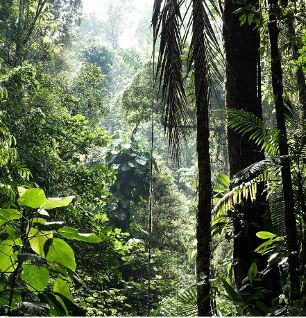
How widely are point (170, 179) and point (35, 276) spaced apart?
10425 millimetres

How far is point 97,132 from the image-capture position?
6.17 metres

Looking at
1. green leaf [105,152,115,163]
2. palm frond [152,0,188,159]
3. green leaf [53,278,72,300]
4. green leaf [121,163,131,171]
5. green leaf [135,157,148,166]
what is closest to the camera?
green leaf [53,278,72,300]

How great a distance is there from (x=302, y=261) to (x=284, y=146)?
0.61 m

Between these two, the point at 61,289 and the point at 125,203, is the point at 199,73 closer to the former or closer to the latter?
the point at 61,289

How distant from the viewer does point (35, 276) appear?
2.81 feet

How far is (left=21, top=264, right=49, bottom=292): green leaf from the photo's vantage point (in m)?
0.85

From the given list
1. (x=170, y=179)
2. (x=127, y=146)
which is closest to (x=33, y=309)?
(x=127, y=146)

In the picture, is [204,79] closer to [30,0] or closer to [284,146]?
[284,146]

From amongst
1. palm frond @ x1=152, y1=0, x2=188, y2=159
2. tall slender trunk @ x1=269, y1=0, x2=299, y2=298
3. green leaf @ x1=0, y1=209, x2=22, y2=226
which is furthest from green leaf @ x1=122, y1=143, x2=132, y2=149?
green leaf @ x1=0, y1=209, x2=22, y2=226

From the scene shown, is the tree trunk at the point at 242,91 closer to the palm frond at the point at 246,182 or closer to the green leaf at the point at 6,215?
the palm frond at the point at 246,182

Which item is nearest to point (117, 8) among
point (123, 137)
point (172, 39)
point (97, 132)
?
point (123, 137)

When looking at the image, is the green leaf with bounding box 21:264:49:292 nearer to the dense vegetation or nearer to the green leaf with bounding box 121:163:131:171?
the dense vegetation

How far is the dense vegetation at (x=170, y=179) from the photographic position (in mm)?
934

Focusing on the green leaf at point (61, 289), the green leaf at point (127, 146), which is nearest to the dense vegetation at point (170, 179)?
the green leaf at point (61, 289)
